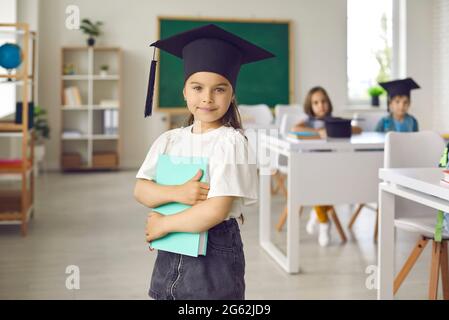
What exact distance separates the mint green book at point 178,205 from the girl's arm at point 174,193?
0.02 meters

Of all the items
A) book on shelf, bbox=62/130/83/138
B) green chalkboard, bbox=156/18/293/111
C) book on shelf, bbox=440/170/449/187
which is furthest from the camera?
green chalkboard, bbox=156/18/293/111

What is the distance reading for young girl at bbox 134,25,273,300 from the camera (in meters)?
1.27

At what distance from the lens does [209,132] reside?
131 centimetres

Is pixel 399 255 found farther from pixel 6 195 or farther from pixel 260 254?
pixel 6 195

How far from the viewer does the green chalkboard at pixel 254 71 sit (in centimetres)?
815

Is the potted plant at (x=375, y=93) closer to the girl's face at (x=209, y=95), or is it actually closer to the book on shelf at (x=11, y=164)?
the book on shelf at (x=11, y=164)

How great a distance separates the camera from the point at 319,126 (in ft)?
15.0

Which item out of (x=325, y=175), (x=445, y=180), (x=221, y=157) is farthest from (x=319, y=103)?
(x=221, y=157)

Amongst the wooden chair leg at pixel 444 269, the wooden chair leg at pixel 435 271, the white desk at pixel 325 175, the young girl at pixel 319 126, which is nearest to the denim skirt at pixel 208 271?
the wooden chair leg at pixel 435 271

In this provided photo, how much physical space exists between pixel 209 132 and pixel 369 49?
773 cm

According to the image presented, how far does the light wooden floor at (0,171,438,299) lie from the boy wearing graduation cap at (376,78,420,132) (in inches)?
29.8

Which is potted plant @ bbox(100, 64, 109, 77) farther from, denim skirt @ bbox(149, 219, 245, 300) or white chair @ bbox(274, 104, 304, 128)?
denim skirt @ bbox(149, 219, 245, 300)

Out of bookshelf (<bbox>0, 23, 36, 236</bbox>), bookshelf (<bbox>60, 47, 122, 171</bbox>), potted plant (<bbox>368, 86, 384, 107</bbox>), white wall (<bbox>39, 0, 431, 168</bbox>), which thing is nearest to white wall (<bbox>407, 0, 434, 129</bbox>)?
white wall (<bbox>39, 0, 431, 168</bbox>)

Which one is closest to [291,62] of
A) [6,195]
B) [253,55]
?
[6,195]
